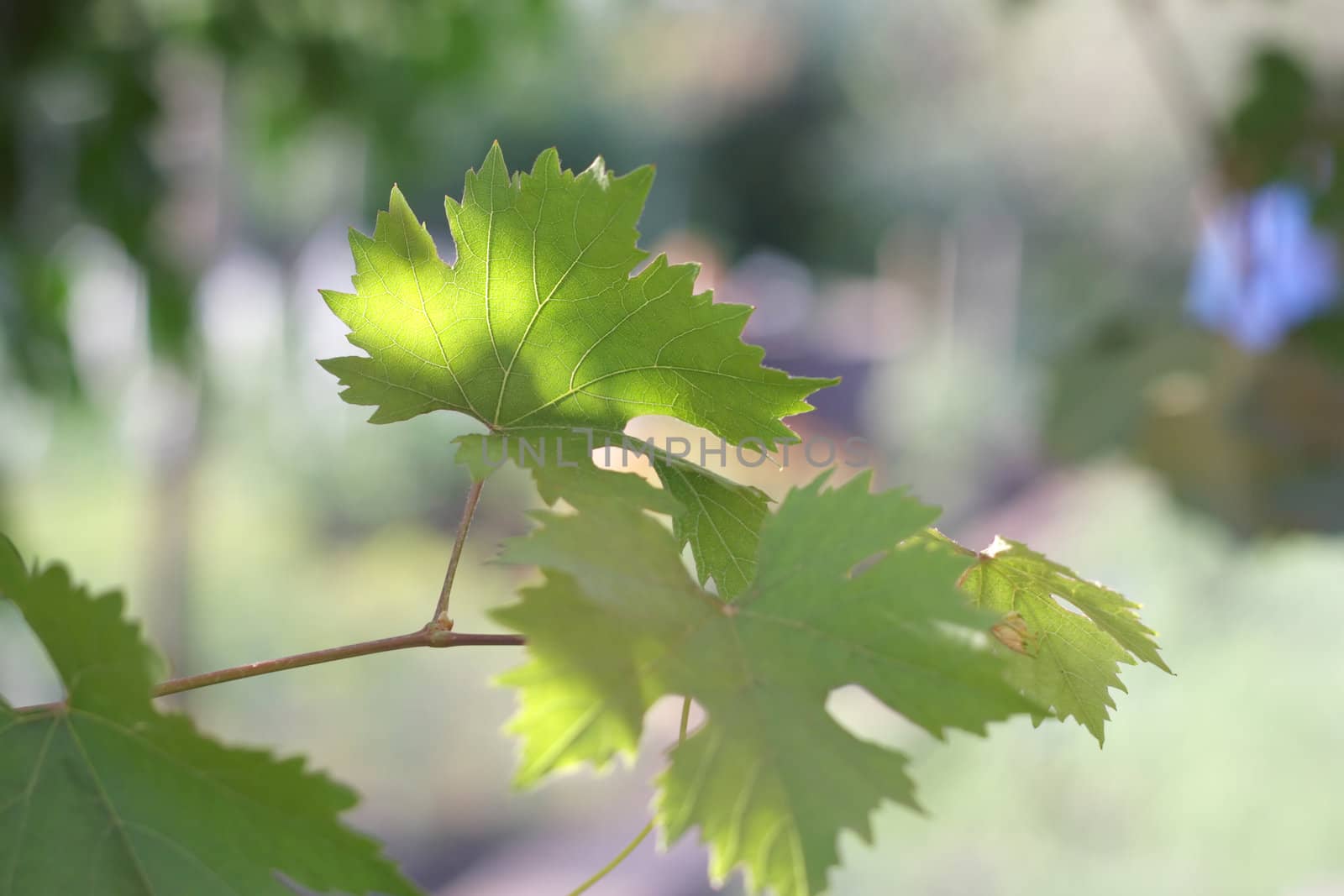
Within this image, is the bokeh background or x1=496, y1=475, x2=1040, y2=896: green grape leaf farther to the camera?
the bokeh background

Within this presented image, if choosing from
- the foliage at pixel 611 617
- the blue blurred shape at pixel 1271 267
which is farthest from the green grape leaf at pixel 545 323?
the blue blurred shape at pixel 1271 267

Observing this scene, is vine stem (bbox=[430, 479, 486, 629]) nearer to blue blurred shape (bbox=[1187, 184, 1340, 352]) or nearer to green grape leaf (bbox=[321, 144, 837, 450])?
green grape leaf (bbox=[321, 144, 837, 450])

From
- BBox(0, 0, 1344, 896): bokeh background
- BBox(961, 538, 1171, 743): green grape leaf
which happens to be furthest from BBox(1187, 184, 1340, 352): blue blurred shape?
BBox(961, 538, 1171, 743): green grape leaf

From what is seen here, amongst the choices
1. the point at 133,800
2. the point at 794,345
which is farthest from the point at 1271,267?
the point at 794,345

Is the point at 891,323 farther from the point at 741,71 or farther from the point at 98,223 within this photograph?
the point at 98,223

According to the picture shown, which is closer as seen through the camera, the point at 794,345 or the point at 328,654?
the point at 328,654

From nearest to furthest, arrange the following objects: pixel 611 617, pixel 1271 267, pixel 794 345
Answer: pixel 611 617 < pixel 1271 267 < pixel 794 345

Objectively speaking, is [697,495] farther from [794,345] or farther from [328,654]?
[794,345]
